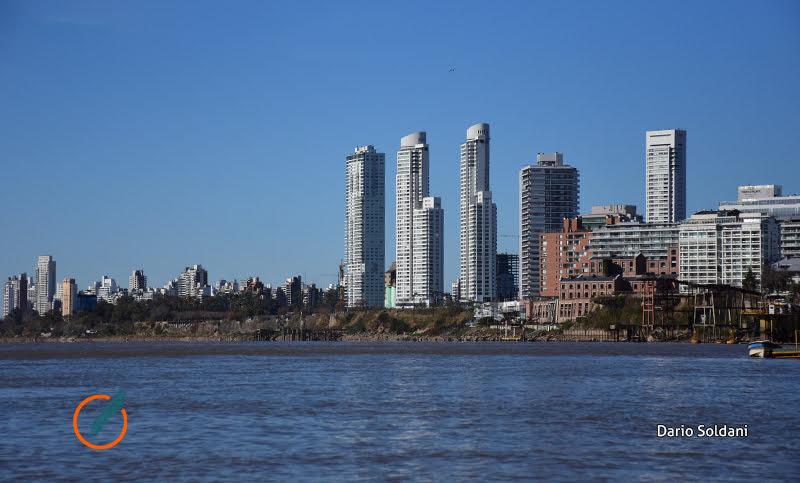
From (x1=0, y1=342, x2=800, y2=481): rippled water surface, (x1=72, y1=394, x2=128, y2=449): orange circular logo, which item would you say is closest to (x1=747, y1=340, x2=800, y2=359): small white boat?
→ (x1=0, y1=342, x2=800, y2=481): rippled water surface

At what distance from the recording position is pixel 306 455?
102ft

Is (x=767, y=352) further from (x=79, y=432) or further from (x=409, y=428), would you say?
(x=79, y=432)

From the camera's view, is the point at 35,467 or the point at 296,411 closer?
the point at 35,467

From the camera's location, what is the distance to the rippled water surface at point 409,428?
28.5 meters

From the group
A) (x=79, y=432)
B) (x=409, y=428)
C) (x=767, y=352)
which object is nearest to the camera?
(x=79, y=432)

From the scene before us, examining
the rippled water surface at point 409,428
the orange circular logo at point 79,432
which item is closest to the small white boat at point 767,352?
the rippled water surface at point 409,428

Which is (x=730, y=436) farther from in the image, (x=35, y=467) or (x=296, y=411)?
(x=35, y=467)

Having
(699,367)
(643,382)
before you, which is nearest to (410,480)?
(643,382)

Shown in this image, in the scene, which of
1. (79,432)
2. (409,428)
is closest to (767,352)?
(409,428)

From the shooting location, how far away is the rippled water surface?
28.5 m

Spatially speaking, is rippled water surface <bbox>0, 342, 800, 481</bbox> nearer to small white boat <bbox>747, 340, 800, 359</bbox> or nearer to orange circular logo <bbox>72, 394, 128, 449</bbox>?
orange circular logo <bbox>72, 394, 128, 449</bbox>

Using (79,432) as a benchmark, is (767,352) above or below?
below

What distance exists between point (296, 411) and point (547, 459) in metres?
17.0

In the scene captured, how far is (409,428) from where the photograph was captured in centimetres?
3784
